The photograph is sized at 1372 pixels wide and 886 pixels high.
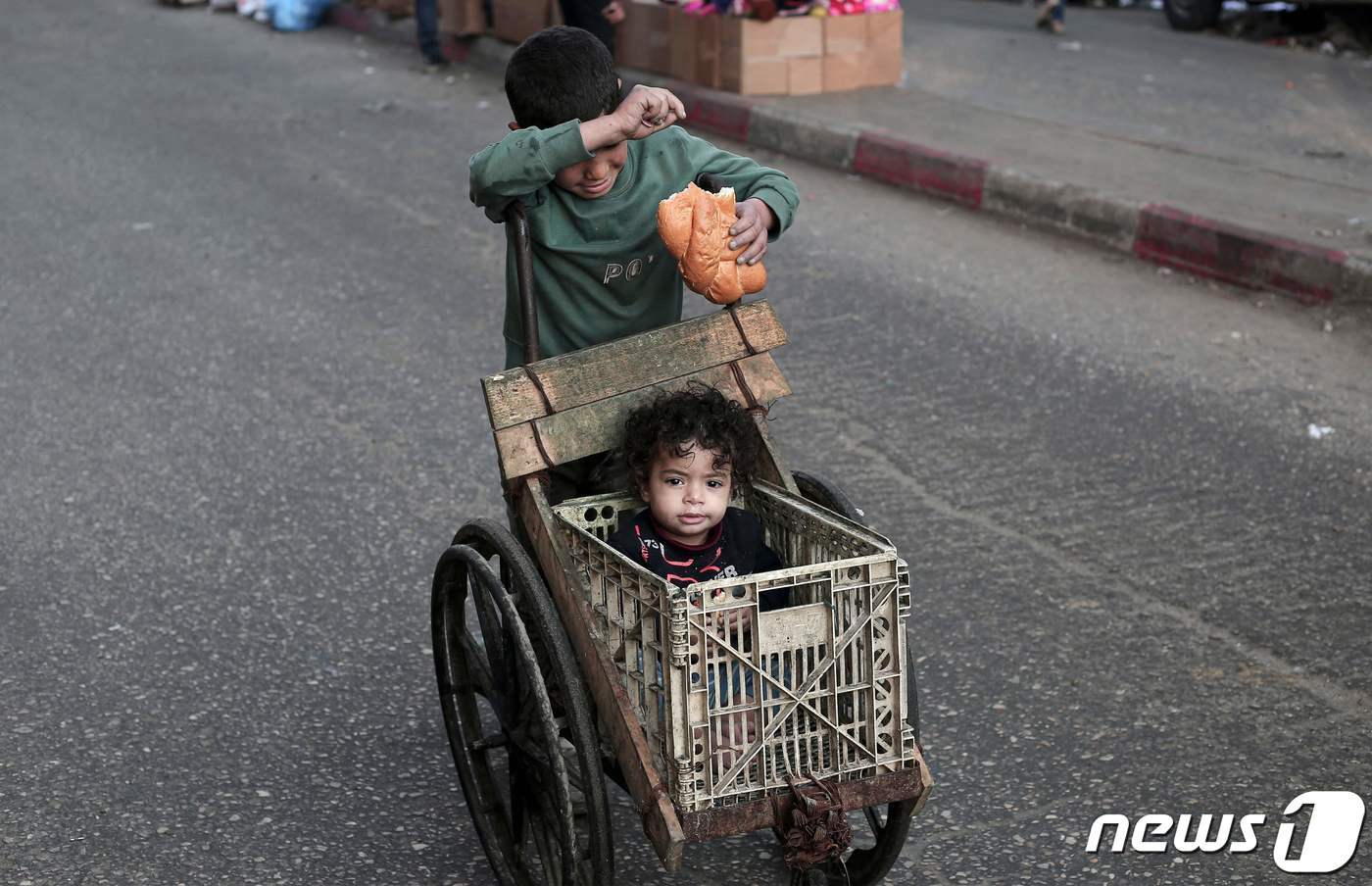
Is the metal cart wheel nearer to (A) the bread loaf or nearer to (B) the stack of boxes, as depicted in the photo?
(A) the bread loaf

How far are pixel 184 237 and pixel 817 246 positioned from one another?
3.32 m

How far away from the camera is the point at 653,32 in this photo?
11766 mm

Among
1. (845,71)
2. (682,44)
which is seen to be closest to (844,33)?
(845,71)

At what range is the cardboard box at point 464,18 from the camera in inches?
531

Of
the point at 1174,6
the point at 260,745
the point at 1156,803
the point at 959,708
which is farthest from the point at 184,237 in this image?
the point at 1174,6

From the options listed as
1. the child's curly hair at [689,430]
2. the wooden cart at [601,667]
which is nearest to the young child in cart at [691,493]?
the child's curly hair at [689,430]

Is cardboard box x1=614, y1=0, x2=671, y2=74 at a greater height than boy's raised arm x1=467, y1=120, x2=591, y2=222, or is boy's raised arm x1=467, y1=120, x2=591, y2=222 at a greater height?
boy's raised arm x1=467, y1=120, x2=591, y2=222

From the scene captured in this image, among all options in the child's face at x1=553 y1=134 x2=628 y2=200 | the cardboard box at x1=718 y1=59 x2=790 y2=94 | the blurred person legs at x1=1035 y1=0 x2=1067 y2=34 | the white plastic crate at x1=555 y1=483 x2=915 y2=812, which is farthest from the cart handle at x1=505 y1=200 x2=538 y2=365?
the blurred person legs at x1=1035 y1=0 x2=1067 y2=34

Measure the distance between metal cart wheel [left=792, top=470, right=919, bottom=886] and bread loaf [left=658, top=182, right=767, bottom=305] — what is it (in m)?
0.49

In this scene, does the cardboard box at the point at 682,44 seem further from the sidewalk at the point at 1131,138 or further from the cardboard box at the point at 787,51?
the sidewalk at the point at 1131,138

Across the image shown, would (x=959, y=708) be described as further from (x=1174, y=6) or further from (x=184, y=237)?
(x=1174, y=6)

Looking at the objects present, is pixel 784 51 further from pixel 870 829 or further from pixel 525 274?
pixel 870 829

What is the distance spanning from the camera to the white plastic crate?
2629 millimetres

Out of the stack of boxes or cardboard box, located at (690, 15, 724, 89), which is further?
cardboard box, located at (690, 15, 724, 89)
